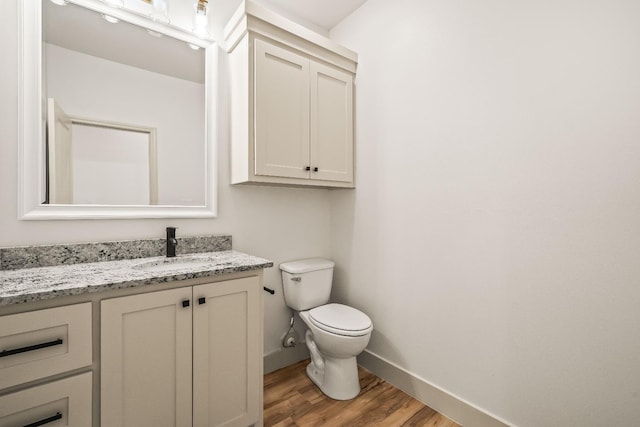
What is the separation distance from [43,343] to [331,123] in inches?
68.9

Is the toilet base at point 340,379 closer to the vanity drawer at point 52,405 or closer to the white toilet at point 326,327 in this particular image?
the white toilet at point 326,327

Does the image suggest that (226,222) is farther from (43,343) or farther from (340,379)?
(340,379)

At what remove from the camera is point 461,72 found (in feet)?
4.83

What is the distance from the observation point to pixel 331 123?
1.94 metres

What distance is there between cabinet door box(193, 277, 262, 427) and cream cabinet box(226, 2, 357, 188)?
2.16 ft

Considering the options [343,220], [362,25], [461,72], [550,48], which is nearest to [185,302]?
[343,220]

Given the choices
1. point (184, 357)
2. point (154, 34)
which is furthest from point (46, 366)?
point (154, 34)

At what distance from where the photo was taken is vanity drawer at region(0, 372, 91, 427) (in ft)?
2.82

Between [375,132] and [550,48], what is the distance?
95 centimetres

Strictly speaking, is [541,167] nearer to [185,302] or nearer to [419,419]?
[419,419]

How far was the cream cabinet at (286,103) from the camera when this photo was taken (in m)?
1.61

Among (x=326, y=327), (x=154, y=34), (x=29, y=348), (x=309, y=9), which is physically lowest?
(x=326, y=327)

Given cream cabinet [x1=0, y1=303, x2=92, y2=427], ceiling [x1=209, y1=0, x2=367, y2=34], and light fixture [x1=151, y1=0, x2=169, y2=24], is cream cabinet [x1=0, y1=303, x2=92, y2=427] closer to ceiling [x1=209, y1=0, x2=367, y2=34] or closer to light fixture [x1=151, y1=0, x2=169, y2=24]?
light fixture [x1=151, y1=0, x2=169, y2=24]

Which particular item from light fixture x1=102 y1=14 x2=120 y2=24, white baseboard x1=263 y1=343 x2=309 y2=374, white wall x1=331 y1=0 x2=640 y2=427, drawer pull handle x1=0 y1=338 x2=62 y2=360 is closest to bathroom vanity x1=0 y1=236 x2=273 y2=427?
drawer pull handle x1=0 y1=338 x2=62 y2=360
